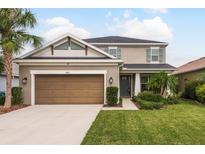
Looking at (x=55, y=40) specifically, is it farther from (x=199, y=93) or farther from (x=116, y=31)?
(x=116, y=31)

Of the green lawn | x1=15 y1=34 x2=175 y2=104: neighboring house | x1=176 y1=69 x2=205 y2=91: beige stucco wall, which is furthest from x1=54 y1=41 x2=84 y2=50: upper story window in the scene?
x1=176 y1=69 x2=205 y2=91: beige stucco wall

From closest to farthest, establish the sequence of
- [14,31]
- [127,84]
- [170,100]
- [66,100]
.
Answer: [14,31], [66,100], [170,100], [127,84]

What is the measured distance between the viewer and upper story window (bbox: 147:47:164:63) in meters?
28.0

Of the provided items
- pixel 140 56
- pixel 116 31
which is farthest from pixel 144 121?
pixel 116 31

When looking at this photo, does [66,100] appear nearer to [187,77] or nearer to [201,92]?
[201,92]

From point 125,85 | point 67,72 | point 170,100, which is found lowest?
point 170,100


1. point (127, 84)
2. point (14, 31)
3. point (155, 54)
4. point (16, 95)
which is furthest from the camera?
point (127, 84)

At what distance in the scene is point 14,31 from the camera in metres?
18.6

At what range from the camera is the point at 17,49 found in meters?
17.9

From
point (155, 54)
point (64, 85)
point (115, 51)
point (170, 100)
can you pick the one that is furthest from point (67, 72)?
point (155, 54)

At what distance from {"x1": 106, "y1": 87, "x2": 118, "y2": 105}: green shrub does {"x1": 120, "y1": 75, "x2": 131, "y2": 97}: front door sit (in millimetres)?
8538

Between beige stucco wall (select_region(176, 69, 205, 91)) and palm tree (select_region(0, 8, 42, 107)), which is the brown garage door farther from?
beige stucco wall (select_region(176, 69, 205, 91))

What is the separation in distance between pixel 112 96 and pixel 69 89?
3.12m
